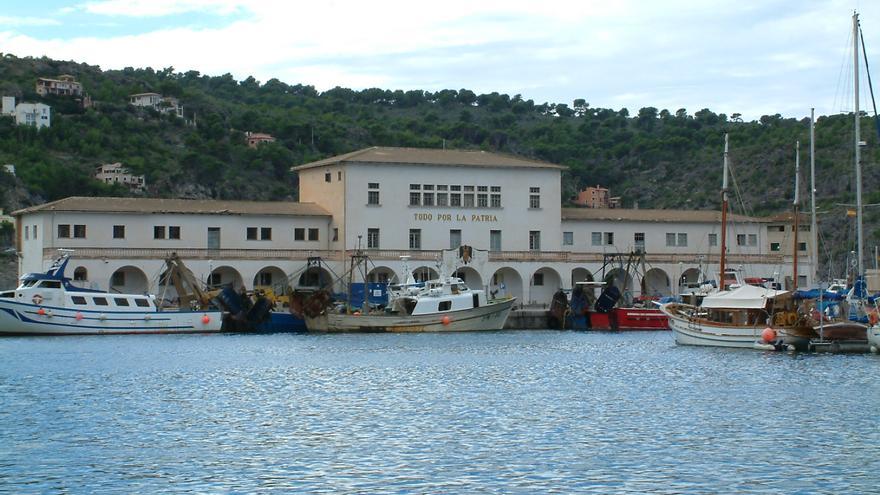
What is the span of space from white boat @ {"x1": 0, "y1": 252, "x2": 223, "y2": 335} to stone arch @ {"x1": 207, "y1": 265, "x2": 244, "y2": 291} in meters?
7.49

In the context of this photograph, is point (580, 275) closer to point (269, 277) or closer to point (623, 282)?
point (623, 282)

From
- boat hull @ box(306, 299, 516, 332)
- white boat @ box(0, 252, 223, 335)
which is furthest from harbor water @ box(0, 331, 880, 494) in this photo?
boat hull @ box(306, 299, 516, 332)

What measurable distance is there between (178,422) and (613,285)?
48.3 metres

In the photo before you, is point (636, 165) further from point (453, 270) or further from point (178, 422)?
point (178, 422)

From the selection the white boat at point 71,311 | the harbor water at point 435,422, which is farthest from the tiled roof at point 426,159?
the harbor water at point 435,422

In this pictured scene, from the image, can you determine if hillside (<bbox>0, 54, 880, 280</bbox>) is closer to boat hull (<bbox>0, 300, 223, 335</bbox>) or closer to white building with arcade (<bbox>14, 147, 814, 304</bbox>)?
white building with arcade (<bbox>14, 147, 814, 304</bbox>)

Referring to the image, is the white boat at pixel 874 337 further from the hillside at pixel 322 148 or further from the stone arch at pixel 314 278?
the hillside at pixel 322 148

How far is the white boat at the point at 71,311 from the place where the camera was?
66000mm

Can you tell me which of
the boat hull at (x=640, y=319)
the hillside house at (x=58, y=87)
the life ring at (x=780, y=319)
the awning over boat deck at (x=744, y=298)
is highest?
the hillside house at (x=58, y=87)

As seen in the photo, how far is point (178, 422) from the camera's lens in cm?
3441

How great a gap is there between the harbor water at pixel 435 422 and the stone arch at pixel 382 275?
2283cm

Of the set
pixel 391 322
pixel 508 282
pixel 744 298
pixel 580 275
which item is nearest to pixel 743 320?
pixel 744 298

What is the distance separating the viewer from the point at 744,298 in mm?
59094

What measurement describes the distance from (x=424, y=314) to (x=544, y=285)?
16.1 metres
